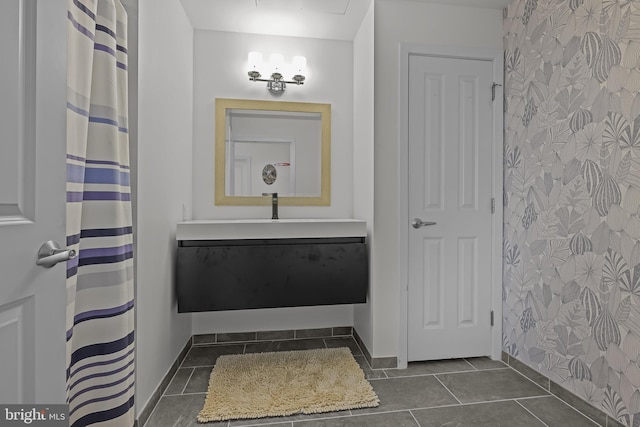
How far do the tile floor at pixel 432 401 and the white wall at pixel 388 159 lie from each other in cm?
29

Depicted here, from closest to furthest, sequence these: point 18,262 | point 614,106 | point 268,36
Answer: point 18,262 → point 614,106 → point 268,36

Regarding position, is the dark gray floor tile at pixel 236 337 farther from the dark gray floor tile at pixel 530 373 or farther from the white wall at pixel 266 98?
the dark gray floor tile at pixel 530 373

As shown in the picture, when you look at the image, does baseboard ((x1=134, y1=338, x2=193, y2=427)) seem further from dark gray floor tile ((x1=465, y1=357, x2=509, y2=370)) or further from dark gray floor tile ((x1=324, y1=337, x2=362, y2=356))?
dark gray floor tile ((x1=465, y1=357, x2=509, y2=370))

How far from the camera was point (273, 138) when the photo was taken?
2791mm

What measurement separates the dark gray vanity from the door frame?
277 millimetres

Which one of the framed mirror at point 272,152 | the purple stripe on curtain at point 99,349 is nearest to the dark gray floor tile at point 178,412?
the purple stripe on curtain at point 99,349

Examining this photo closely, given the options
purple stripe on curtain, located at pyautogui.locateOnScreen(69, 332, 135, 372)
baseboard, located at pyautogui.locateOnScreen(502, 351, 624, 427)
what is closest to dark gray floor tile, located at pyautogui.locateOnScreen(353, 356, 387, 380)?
baseboard, located at pyautogui.locateOnScreen(502, 351, 624, 427)

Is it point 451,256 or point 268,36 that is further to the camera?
point 268,36

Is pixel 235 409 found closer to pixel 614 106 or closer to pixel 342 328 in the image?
pixel 342 328

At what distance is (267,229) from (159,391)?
1.11 meters

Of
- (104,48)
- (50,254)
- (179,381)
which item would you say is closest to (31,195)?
(50,254)

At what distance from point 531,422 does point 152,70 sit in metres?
2.65

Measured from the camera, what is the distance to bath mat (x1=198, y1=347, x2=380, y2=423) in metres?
1.77

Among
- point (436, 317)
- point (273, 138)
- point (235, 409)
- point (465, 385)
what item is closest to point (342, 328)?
point (436, 317)
